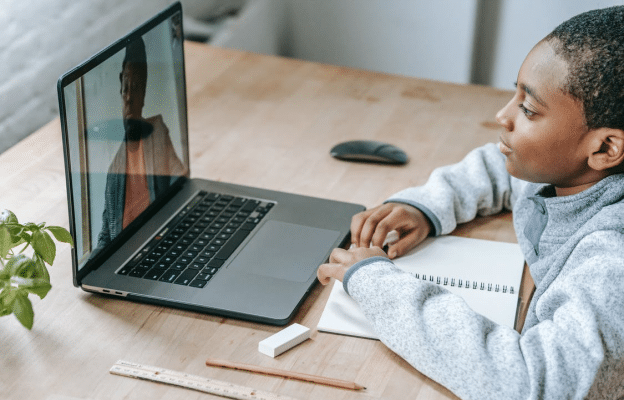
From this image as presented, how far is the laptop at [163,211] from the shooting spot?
37.3 inches

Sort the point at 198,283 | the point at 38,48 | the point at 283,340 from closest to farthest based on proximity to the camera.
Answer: the point at 283,340
the point at 198,283
the point at 38,48

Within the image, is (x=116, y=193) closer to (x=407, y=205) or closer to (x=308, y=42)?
(x=407, y=205)

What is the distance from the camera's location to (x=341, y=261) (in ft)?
3.23

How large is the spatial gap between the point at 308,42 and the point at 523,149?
1.76 m

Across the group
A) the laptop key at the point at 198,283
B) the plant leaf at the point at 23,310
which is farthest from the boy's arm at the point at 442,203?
the plant leaf at the point at 23,310

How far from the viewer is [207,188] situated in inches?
48.6

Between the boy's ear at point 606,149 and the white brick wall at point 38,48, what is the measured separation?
3.89 feet

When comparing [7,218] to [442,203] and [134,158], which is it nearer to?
[134,158]

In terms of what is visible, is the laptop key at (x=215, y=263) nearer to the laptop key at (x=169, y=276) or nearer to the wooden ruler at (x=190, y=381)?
the laptop key at (x=169, y=276)

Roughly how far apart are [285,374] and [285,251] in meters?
0.25

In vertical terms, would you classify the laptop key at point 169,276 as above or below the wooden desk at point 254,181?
above

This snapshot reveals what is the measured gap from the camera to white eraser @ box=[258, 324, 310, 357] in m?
0.88

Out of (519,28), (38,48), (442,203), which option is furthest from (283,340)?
(519,28)

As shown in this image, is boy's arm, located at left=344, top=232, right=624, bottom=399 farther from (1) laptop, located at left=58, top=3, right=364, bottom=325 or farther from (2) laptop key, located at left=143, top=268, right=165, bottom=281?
(2) laptop key, located at left=143, top=268, right=165, bottom=281
